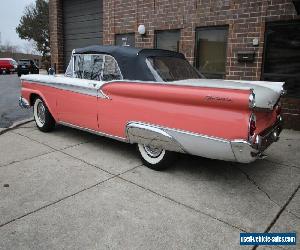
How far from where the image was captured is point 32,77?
611cm

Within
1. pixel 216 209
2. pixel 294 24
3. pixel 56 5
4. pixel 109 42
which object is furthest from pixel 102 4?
pixel 216 209

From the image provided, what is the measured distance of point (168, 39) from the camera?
855 centimetres

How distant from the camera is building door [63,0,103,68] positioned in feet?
36.0

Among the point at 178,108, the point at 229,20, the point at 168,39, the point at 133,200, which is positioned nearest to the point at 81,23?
the point at 168,39

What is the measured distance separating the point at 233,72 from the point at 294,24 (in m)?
1.62

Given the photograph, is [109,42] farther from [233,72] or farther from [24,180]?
[24,180]

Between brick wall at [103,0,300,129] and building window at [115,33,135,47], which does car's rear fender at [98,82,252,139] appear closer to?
brick wall at [103,0,300,129]

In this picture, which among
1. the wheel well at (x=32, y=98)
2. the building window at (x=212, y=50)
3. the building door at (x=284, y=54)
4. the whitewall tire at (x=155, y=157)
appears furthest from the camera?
the building window at (x=212, y=50)

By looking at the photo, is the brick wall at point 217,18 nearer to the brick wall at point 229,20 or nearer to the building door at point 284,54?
the brick wall at point 229,20

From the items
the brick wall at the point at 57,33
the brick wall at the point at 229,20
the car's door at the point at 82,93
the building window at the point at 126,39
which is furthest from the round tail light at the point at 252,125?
the brick wall at the point at 57,33

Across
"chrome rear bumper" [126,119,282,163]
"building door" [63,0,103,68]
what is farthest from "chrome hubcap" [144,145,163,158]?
"building door" [63,0,103,68]

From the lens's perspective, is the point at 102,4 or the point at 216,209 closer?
the point at 216,209

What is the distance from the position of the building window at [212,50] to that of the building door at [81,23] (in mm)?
4462

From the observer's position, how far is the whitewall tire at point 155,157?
4.02 meters
